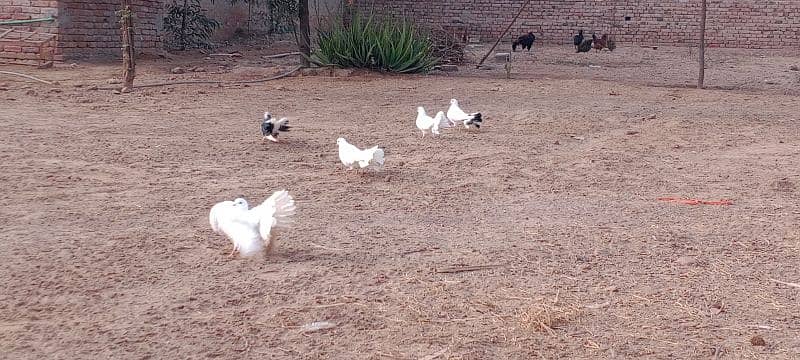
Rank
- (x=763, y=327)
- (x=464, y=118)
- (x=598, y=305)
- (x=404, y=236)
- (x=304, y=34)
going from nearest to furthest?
1. (x=763, y=327)
2. (x=598, y=305)
3. (x=404, y=236)
4. (x=464, y=118)
5. (x=304, y=34)

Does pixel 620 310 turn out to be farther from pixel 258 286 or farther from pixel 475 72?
pixel 475 72

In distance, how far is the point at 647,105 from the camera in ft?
33.2

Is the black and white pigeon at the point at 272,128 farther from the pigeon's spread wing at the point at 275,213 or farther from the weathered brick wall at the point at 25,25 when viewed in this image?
the weathered brick wall at the point at 25,25

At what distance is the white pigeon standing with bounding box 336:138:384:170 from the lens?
590cm

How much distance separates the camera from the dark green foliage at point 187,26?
16.2 m

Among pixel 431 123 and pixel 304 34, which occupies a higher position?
pixel 304 34

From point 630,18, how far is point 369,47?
1112 cm

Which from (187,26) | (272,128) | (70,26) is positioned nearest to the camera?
(272,128)

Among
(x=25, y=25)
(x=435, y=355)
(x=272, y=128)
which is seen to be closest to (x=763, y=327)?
(x=435, y=355)

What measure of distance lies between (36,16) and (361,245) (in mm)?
10185

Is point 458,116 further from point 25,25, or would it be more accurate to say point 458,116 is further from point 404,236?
point 25,25

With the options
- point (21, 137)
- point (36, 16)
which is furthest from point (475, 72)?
point (21, 137)

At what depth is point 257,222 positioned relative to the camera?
409 cm

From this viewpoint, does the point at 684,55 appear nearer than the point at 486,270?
No
